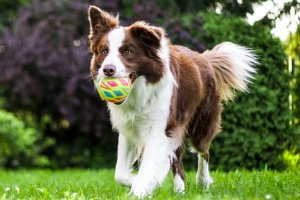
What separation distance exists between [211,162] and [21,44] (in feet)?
17.3

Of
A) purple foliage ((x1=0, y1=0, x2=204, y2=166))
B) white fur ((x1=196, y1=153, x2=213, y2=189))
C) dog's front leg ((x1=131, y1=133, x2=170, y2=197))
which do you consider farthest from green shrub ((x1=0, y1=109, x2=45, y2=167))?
dog's front leg ((x1=131, y1=133, x2=170, y2=197))

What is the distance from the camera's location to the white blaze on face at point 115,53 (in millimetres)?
5293

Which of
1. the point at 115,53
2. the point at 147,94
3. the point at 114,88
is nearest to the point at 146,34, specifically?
the point at 115,53

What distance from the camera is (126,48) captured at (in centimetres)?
549

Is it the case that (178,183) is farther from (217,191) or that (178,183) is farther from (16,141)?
(16,141)

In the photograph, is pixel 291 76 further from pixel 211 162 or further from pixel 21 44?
pixel 21 44

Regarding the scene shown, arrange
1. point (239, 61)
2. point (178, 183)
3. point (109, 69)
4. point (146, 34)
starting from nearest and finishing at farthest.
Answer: point (109, 69) < point (146, 34) < point (178, 183) < point (239, 61)

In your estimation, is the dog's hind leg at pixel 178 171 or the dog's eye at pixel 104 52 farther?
the dog's hind leg at pixel 178 171

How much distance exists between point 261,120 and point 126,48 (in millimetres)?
5651

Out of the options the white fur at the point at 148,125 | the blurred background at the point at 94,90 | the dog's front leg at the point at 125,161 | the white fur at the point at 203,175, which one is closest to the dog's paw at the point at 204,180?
the white fur at the point at 203,175

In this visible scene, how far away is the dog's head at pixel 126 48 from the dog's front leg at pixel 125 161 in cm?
68

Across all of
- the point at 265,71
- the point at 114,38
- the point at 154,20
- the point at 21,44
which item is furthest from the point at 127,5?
the point at 114,38

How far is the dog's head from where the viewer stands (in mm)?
5426

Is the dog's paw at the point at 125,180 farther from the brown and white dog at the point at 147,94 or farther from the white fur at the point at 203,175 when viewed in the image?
the white fur at the point at 203,175
